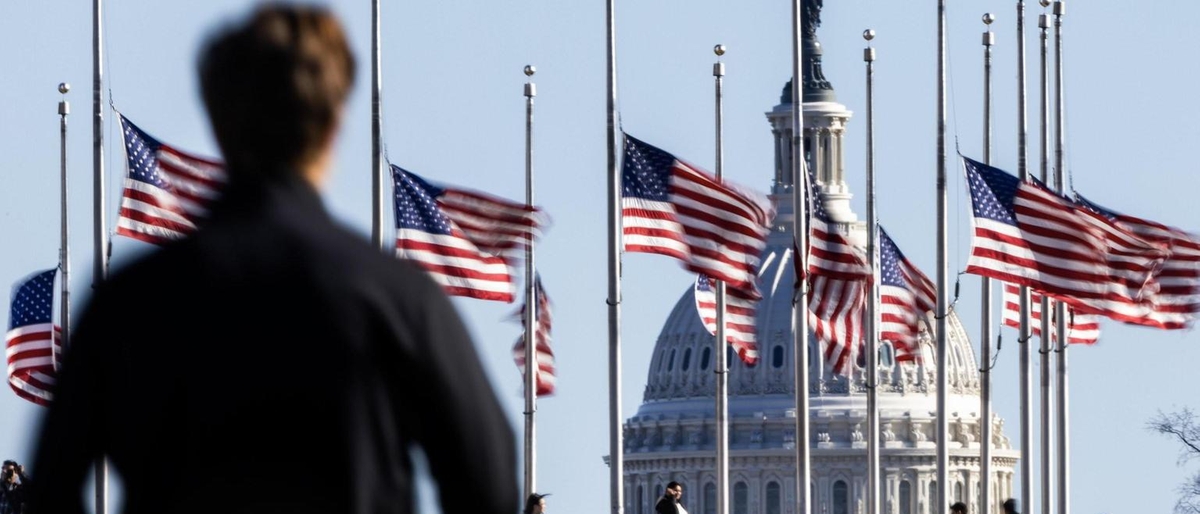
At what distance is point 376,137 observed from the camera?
4322 cm

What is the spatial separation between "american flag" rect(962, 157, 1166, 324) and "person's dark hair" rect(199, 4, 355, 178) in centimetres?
3585

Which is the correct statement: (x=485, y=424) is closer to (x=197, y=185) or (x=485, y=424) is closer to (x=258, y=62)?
(x=258, y=62)

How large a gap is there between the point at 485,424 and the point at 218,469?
1.50ft

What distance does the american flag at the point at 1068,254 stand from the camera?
41438mm

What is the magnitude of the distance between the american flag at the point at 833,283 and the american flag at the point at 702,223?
467 centimetres

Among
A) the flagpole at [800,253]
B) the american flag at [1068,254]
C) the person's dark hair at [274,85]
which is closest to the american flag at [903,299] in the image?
the flagpole at [800,253]

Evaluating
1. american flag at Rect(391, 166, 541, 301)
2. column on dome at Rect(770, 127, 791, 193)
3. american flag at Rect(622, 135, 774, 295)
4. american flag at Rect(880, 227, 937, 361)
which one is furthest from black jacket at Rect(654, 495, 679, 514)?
column on dome at Rect(770, 127, 791, 193)

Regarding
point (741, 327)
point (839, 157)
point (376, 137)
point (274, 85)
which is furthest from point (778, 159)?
point (274, 85)

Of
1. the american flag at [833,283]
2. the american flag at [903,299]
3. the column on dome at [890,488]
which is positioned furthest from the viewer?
the column on dome at [890,488]

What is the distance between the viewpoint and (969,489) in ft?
625

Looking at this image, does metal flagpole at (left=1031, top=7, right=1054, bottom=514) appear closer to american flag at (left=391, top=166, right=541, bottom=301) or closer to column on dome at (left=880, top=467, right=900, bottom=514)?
american flag at (left=391, top=166, right=541, bottom=301)

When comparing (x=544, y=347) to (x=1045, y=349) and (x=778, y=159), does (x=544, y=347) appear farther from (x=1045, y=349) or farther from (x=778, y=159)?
(x=778, y=159)

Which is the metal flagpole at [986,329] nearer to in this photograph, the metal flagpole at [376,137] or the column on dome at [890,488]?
the metal flagpole at [376,137]

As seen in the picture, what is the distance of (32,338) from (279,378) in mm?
43407
